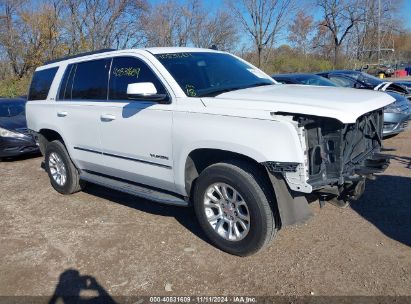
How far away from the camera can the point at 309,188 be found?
3.19m

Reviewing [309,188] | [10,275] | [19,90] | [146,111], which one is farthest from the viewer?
[19,90]

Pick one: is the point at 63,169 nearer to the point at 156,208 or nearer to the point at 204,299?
the point at 156,208

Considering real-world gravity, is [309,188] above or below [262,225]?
above

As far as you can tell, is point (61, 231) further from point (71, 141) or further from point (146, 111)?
point (146, 111)

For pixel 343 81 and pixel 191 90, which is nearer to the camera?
pixel 191 90

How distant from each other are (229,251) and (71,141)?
2.86 m

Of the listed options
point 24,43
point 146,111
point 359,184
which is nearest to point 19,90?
point 24,43

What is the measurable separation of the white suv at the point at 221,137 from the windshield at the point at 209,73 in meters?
0.01

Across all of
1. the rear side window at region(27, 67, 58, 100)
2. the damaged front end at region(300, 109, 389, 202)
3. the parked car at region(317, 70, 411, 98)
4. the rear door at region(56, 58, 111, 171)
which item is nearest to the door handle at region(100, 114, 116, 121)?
the rear door at region(56, 58, 111, 171)

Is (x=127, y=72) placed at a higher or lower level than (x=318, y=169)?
higher

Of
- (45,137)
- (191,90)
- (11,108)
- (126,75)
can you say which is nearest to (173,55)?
(126,75)

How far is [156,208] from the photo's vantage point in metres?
5.27

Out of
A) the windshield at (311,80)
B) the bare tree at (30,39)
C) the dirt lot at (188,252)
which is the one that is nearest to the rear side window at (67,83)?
the dirt lot at (188,252)

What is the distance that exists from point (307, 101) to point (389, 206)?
2.16 metres
